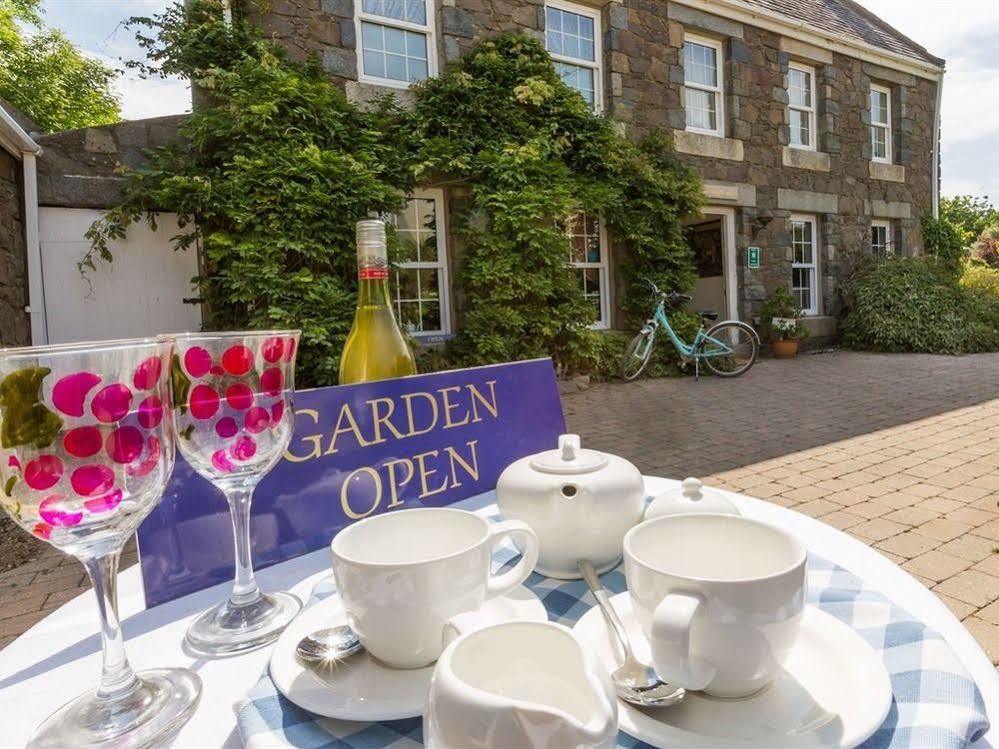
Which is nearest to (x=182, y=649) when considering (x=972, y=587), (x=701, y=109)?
(x=972, y=587)

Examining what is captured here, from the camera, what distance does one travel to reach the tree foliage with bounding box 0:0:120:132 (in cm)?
1301

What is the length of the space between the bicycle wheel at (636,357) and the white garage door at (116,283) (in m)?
4.48

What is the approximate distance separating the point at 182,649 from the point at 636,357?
21.3 feet

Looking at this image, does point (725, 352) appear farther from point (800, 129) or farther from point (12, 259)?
point (12, 259)

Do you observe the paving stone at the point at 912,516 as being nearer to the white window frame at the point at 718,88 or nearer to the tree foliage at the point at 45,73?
the white window frame at the point at 718,88

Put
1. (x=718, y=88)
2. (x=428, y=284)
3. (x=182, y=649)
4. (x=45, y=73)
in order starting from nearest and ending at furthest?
(x=182, y=649)
(x=428, y=284)
(x=718, y=88)
(x=45, y=73)

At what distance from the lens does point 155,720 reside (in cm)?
52

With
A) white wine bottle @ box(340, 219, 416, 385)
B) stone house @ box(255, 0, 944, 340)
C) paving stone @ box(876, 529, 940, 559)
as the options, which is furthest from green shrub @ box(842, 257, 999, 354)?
white wine bottle @ box(340, 219, 416, 385)

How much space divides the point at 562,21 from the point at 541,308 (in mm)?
3541

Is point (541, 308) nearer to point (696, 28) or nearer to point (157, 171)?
point (157, 171)

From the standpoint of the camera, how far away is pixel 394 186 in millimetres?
5695

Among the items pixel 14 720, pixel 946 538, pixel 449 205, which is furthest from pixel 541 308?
pixel 14 720

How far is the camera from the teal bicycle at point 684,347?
269 inches

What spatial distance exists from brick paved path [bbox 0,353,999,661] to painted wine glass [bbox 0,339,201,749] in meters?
2.06
